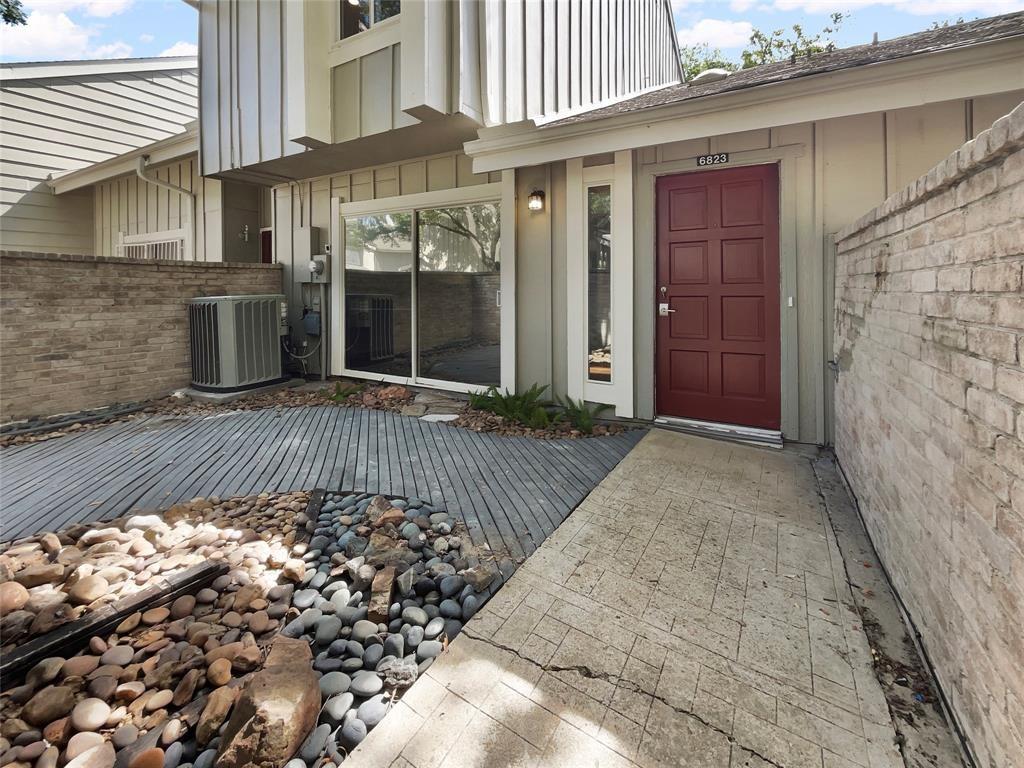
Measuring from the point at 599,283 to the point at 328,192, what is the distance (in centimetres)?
399

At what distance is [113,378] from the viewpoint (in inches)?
198

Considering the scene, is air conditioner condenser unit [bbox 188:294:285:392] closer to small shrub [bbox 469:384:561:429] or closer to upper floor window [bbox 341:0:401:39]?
small shrub [bbox 469:384:561:429]

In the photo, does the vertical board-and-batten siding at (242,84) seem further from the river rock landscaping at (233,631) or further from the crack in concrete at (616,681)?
the crack in concrete at (616,681)

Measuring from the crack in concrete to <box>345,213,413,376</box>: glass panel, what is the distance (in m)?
4.42

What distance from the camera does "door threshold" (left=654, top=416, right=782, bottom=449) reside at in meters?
3.68

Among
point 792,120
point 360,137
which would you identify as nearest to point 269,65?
point 360,137

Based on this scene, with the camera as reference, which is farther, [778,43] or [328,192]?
[778,43]

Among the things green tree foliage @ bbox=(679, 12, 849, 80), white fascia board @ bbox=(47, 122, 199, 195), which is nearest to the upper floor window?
white fascia board @ bbox=(47, 122, 199, 195)

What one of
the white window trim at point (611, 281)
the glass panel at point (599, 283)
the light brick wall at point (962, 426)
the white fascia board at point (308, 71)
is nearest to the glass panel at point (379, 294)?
the white fascia board at point (308, 71)

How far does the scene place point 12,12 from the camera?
182 inches

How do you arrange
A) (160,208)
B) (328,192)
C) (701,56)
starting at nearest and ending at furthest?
1. (328,192)
2. (160,208)
3. (701,56)

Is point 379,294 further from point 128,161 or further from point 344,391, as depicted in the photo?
point 128,161

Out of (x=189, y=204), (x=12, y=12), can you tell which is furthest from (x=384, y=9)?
(x=189, y=204)

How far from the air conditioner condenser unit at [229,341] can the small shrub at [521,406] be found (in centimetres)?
273
